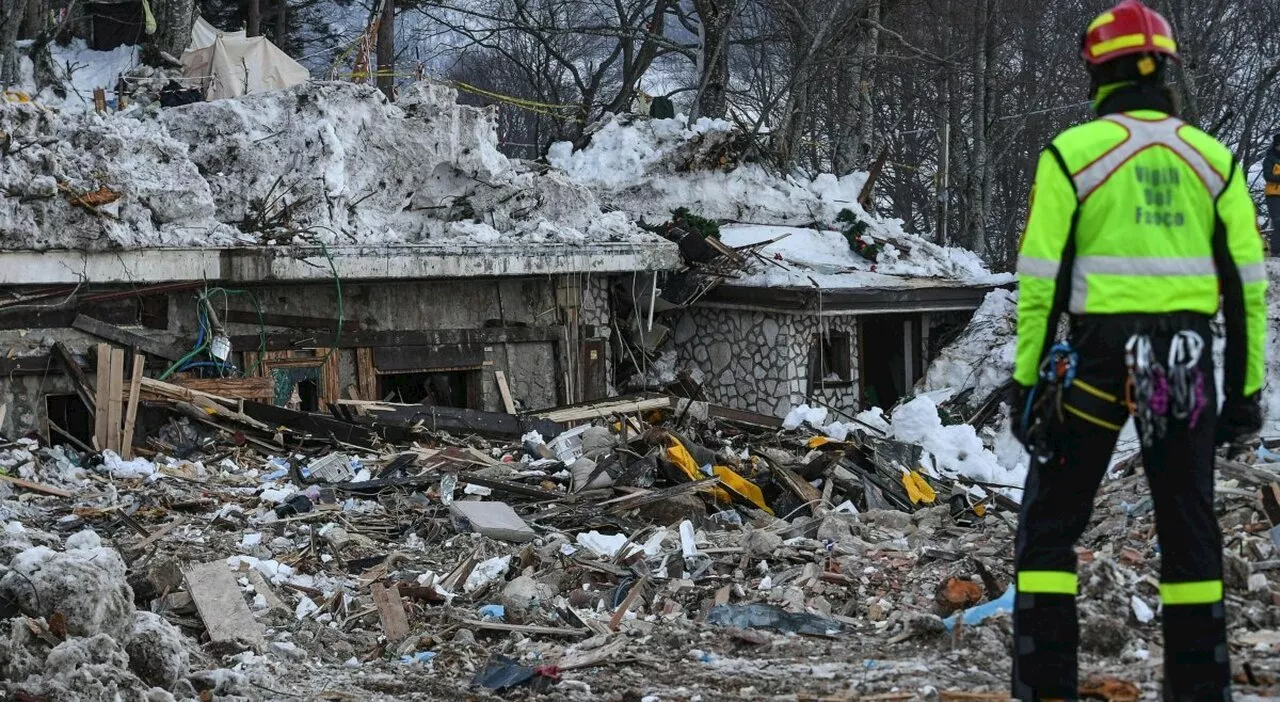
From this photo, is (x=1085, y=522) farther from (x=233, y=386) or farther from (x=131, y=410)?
(x=233, y=386)

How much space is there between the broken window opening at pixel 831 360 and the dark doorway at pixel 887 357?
0.38 metres

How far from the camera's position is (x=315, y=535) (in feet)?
31.8

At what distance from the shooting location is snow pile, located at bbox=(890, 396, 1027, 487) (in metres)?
14.8

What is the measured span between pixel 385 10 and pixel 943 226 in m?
11.3

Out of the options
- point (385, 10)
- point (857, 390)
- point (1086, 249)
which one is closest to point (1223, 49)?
point (857, 390)

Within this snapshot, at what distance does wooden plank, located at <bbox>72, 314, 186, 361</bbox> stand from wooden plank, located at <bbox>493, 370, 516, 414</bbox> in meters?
3.99

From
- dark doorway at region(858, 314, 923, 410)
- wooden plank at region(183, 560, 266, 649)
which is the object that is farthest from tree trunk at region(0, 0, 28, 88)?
wooden plank at region(183, 560, 266, 649)

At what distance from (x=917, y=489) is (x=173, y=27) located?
15365 millimetres

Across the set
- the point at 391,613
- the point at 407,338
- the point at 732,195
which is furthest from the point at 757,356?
the point at 391,613

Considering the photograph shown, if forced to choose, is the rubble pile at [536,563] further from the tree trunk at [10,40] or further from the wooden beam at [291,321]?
the tree trunk at [10,40]

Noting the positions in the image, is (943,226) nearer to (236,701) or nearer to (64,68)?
(64,68)

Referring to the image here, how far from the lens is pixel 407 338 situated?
1698cm

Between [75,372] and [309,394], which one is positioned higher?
Result: [75,372]

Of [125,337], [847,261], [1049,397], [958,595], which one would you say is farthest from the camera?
[847,261]
